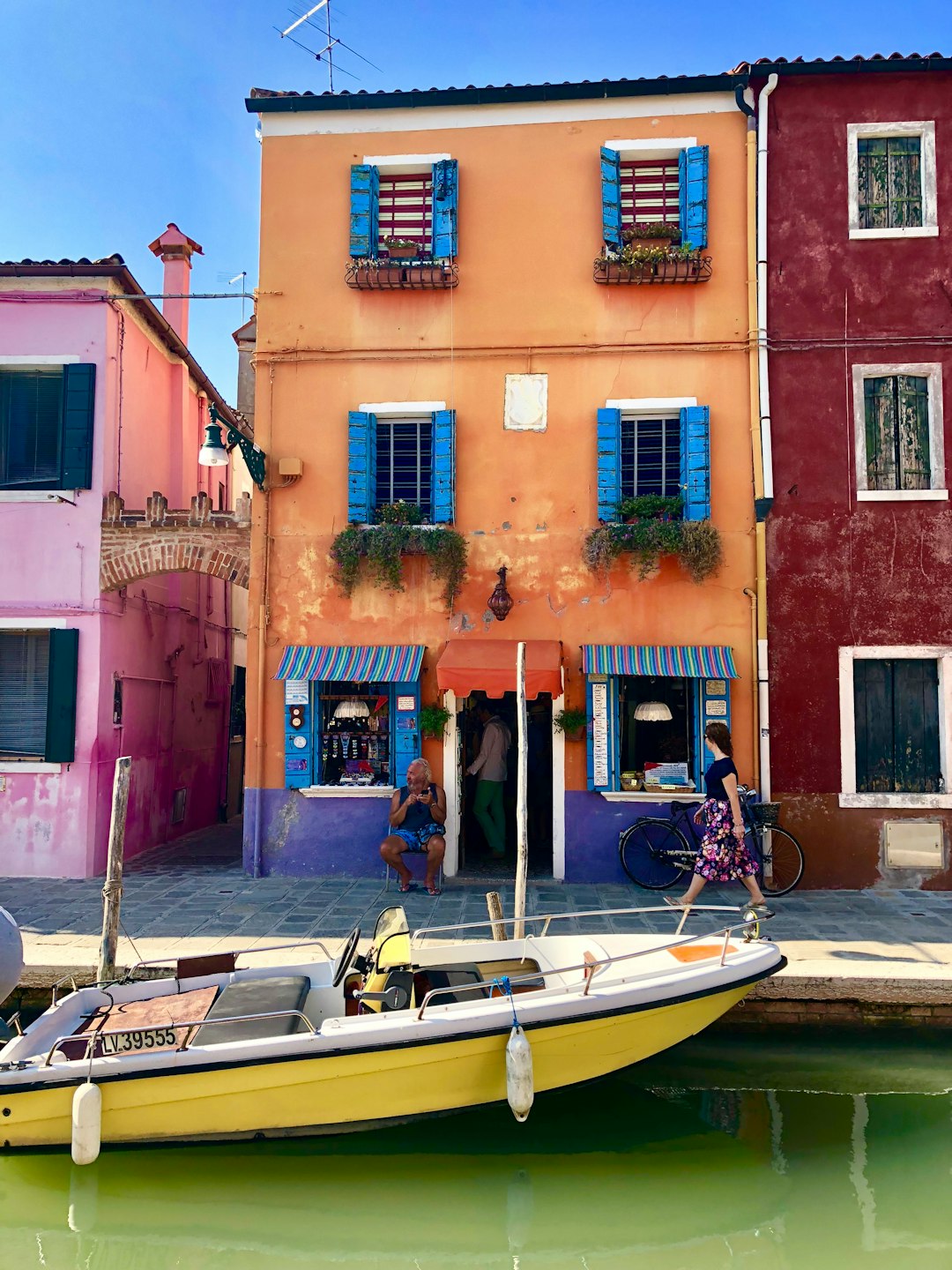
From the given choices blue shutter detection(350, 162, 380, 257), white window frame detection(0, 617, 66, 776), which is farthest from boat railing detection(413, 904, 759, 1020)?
blue shutter detection(350, 162, 380, 257)

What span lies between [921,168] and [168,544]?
9628 millimetres

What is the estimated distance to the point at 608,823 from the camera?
1026 cm

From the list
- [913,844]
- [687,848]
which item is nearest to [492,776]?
[687,848]

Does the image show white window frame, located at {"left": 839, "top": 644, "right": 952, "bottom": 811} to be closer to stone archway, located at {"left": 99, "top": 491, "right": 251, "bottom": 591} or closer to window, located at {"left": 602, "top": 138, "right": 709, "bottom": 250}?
window, located at {"left": 602, "top": 138, "right": 709, "bottom": 250}

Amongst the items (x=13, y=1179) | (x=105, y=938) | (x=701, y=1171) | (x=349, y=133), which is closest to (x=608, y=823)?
(x=701, y=1171)

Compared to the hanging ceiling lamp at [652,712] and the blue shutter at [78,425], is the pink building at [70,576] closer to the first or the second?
the blue shutter at [78,425]

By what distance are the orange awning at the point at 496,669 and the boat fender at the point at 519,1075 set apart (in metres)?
4.62

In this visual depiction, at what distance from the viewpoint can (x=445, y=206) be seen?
421 inches

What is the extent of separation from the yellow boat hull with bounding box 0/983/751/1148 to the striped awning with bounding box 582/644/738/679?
471 centimetres

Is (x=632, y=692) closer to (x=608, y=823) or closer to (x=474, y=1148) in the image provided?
(x=608, y=823)

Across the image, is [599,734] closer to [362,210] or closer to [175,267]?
[362,210]

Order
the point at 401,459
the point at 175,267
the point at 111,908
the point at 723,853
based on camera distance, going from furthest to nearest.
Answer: the point at 175,267
the point at 401,459
the point at 723,853
the point at 111,908

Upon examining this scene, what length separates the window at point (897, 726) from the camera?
10086mm

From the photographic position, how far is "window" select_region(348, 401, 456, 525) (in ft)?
34.8
